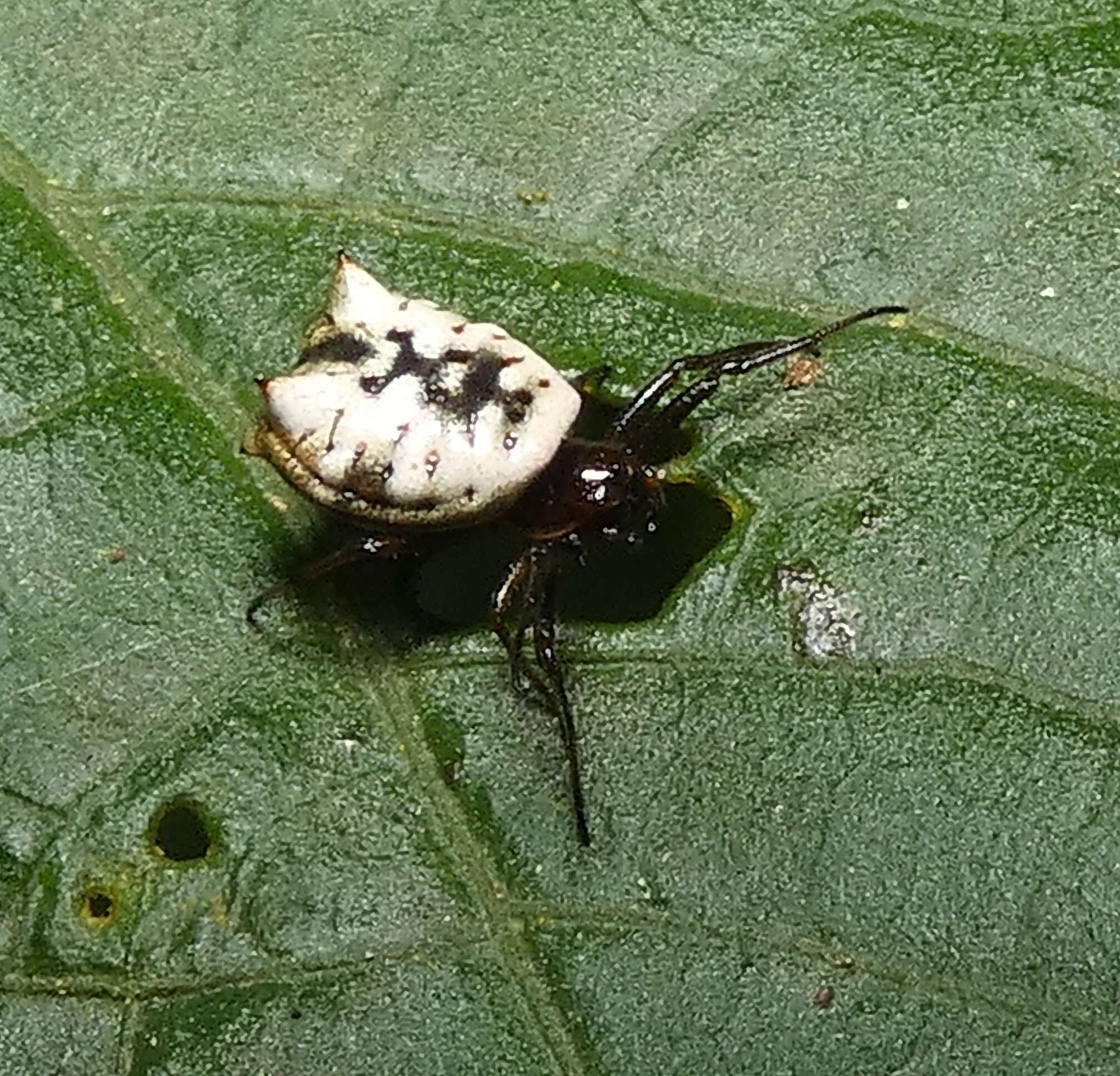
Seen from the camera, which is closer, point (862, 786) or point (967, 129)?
point (862, 786)

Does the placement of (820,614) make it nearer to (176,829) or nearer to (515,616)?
(515,616)

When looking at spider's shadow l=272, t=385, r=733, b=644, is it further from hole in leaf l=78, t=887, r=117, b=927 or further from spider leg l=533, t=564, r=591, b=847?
hole in leaf l=78, t=887, r=117, b=927

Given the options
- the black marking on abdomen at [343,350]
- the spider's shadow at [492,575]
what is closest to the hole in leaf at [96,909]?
the spider's shadow at [492,575]

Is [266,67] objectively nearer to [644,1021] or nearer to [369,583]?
[369,583]

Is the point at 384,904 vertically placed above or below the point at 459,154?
below

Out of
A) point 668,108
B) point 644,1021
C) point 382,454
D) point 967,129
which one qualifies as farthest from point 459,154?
point 644,1021

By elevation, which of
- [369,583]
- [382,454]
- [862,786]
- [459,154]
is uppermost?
[459,154]

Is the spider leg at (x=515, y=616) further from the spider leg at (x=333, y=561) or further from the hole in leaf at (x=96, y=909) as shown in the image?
the hole in leaf at (x=96, y=909)
